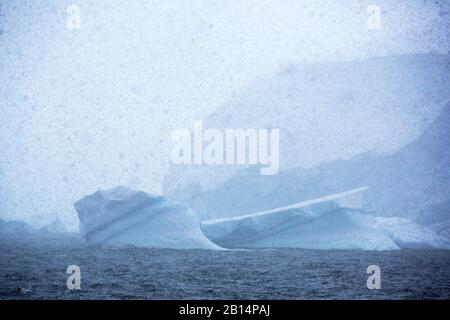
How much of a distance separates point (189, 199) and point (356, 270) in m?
14.7

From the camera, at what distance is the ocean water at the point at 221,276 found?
14.1 feet

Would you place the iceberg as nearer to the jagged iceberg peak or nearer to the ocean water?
the jagged iceberg peak

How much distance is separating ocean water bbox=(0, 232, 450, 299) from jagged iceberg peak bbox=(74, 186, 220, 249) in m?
1.03

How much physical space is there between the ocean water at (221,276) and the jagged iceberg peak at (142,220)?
1.03 metres

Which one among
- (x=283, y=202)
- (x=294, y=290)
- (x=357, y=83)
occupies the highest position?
(x=357, y=83)

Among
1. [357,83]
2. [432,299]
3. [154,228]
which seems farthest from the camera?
[357,83]

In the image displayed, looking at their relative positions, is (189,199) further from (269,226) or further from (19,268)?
(19,268)

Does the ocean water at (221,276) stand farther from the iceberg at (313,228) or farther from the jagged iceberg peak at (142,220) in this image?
the iceberg at (313,228)

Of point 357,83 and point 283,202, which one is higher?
point 357,83

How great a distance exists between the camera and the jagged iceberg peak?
31.2 feet

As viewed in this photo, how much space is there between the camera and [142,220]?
973cm

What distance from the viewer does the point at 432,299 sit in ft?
13.4

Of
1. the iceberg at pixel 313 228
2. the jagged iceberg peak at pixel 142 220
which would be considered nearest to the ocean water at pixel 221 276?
the jagged iceberg peak at pixel 142 220
